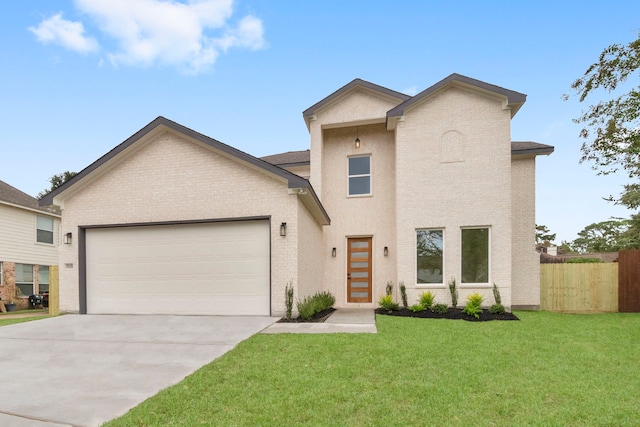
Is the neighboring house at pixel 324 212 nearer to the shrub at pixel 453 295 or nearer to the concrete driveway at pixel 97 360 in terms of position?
the shrub at pixel 453 295

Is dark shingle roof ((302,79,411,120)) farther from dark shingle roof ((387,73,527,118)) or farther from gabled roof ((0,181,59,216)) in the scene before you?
gabled roof ((0,181,59,216))

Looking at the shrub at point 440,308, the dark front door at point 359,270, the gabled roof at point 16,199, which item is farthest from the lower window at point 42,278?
the shrub at point 440,308

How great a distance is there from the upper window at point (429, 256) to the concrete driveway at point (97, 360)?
5.14 metres

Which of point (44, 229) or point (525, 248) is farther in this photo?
point (44, 229)

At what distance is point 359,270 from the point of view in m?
12.1

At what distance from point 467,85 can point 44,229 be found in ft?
73.3

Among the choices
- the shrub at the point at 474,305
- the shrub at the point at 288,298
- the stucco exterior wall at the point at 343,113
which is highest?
the stucco exterior wall at the point at 343,113

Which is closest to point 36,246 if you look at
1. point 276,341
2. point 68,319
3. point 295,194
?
point 68,319

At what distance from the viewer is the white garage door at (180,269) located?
9031mm

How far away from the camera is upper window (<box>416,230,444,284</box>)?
35.2 feet

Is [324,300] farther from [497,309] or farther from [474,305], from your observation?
[497,309]

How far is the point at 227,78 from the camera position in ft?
50.8

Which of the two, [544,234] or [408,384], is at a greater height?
[544,234]

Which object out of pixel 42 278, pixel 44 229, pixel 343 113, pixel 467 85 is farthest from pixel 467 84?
pixel 42 278
